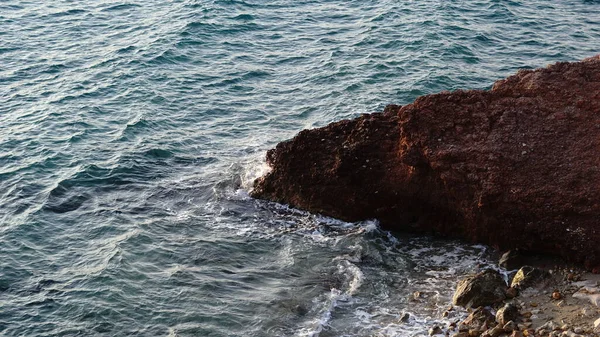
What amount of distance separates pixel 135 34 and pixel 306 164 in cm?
1445

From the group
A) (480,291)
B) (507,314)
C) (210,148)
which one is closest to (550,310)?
(507,314)

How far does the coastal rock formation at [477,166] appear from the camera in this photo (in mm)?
13414

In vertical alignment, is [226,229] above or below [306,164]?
below

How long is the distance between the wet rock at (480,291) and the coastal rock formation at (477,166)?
1.29 m

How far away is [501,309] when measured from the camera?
39.7 ft

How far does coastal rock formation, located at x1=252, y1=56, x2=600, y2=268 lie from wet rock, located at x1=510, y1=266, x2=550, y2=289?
0.60m

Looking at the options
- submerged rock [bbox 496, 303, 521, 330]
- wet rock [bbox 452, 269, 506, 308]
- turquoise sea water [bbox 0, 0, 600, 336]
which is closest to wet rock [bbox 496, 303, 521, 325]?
submerged rock [bbox 496, 303, 521, 330]

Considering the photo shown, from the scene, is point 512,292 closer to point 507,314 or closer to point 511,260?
point 507,314

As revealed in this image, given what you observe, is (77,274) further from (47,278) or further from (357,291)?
(357,291)

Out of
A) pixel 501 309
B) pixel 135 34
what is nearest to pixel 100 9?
pixel 135 34

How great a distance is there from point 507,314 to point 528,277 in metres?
1.24

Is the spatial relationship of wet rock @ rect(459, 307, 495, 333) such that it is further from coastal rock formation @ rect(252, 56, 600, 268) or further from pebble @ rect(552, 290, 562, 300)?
coastal rock formation @ rect(252, 56, 600, 268)

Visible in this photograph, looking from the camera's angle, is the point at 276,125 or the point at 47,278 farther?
the point at 276,125

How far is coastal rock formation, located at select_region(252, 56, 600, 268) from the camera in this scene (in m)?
13.4
